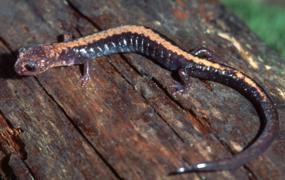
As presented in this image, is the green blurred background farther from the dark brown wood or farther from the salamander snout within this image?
the salamander snout

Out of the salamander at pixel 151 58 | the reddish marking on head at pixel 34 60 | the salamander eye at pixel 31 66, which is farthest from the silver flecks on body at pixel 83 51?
the salamander eye at pixel 31 66

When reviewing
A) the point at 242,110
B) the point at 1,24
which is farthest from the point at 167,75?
the point at 1,24

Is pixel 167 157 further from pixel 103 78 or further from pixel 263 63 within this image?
pixel 263 63

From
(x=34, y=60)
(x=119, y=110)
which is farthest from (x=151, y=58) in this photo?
(x=34, y=60)

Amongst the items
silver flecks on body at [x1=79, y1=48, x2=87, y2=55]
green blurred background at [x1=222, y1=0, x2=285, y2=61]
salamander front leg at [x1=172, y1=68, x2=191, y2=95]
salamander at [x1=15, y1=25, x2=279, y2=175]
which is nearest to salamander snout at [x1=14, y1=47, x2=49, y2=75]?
salamander at [x1=15, y1=25, x2=279, y2=175]

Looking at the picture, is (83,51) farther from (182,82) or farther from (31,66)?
(182,82)

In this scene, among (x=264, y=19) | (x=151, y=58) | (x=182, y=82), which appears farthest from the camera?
(x=264, y=19)

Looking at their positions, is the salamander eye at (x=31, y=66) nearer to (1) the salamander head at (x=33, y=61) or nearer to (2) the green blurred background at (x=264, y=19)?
(1) the salamander head at (x=33, y=61)

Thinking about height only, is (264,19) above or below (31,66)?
above
